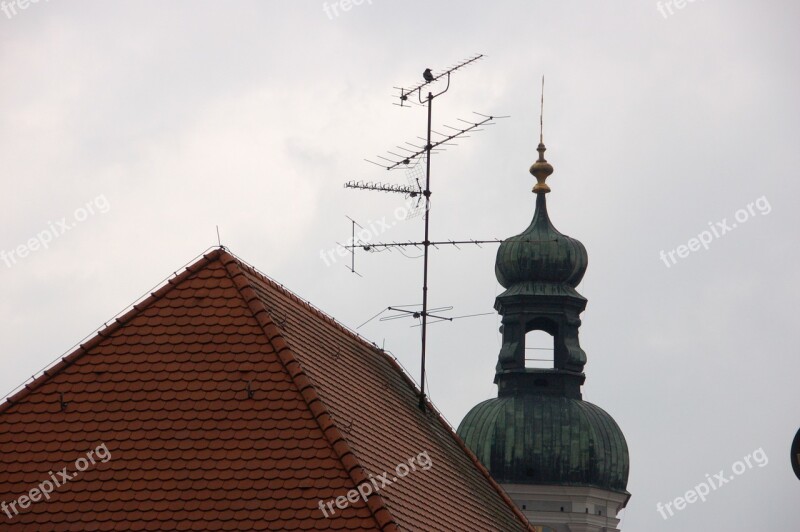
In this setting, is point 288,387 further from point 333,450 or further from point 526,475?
point 526,475

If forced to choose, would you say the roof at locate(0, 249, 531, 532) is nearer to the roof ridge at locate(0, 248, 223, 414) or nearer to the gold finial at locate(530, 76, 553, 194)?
the roof ridge at locate(0, 248, 223, 414)

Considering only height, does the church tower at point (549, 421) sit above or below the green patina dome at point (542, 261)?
below

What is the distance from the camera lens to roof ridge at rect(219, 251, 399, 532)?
77.3 ft

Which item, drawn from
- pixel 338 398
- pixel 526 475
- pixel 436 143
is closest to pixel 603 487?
pixel 526 475

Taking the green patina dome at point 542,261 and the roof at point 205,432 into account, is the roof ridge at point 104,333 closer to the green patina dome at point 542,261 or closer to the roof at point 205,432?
the roof at point 205,432

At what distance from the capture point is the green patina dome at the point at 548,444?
72.3 meters

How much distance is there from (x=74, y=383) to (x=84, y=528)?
2.57m

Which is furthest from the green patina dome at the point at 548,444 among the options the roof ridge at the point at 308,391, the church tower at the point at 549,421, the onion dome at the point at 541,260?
the roof ridge at the point at 308,391

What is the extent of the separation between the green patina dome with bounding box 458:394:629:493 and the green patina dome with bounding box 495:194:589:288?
453cm

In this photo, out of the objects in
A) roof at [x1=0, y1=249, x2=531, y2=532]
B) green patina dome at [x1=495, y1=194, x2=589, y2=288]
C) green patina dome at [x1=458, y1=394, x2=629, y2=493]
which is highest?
green patina dome at [x1=495, y1=194, x2=589, y2=288]

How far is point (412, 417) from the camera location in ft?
102

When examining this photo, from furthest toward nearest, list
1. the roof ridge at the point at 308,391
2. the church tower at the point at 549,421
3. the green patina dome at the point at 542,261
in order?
the green patina dome at the point at 542,261 < the church tower at the point at 549,421 < the roof ridge at the point at 308,391

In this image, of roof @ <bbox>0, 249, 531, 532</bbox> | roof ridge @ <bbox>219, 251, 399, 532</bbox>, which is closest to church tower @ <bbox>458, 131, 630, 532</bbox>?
roof @ <bbox>0, 249, 531, 532</bbox>

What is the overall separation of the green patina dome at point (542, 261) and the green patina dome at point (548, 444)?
4.53 metres
